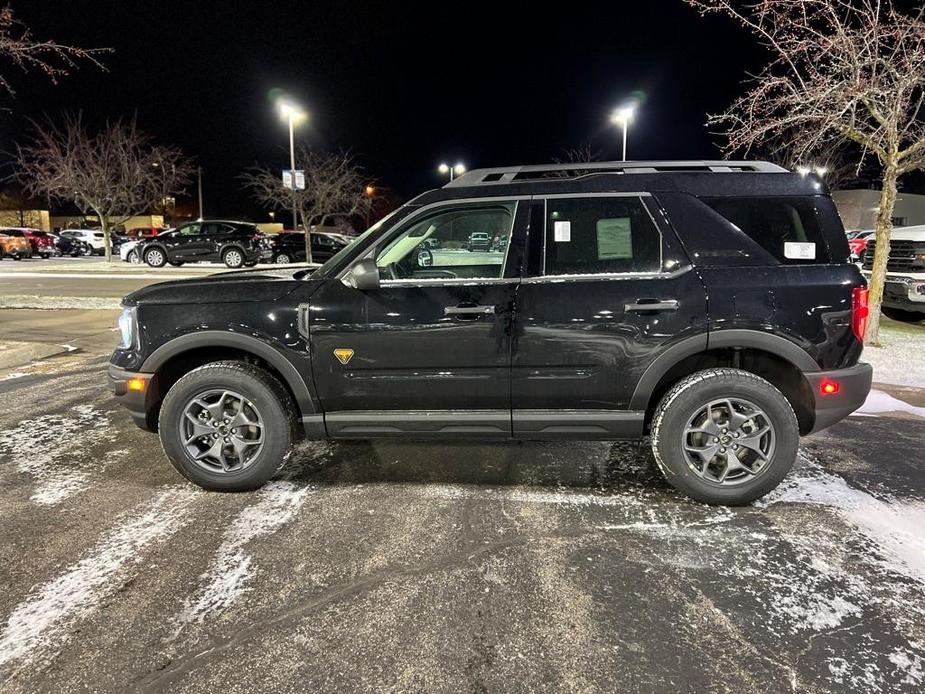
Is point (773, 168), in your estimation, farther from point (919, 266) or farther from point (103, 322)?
point (103, 322)

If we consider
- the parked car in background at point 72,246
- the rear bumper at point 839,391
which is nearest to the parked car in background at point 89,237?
the parked car in background at point 72,246

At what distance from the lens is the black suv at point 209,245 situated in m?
23.2

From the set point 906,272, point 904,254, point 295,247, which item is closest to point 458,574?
point 906,272

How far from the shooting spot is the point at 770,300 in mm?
3492

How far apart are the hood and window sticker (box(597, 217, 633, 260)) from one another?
1.71 metres

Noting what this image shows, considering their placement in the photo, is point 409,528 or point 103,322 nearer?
point 409,528

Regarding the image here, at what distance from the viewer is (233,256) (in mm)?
23031

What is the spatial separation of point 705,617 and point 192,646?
210 centimetres

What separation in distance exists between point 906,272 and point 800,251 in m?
7.72

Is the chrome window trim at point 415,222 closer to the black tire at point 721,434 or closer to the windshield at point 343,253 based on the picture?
the windshield at point 343,253

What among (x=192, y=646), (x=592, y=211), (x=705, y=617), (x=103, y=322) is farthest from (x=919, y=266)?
(x=103, y=322)

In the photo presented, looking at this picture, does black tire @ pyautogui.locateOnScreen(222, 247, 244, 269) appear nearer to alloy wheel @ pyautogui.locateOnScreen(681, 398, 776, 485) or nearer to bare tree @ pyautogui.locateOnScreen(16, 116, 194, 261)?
bare tree @ pyautogui.locateOnScreen(16, 116, 194, 261)

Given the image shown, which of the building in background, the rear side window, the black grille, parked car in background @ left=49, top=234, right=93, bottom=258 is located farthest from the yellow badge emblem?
the building in background

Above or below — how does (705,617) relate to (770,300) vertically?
below
